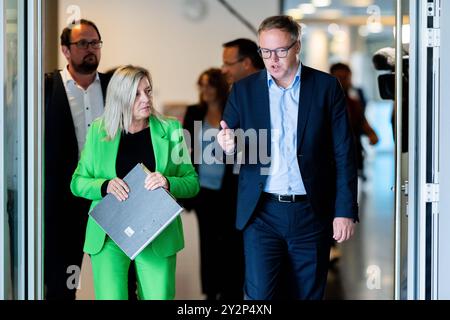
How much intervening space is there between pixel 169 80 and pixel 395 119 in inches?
126

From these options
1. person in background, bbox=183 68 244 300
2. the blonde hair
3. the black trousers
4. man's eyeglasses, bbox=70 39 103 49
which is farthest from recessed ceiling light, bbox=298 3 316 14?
Result: the blonde hair

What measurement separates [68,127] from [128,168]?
514mm

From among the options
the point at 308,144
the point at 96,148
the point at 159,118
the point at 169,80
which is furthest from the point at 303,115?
the point at 169,80

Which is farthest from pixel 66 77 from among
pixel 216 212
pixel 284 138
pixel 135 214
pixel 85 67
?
pixel 216 212

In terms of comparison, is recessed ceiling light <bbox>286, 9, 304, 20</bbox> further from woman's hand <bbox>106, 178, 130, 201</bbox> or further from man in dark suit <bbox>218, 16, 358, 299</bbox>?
woman's hand <bbox>106, 178, 130, 201</bbox>

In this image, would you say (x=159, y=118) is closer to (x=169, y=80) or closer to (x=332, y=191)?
(x=332, y=191)

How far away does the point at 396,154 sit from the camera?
12.7 feet

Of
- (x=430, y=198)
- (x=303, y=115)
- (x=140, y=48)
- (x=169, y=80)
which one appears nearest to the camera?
(x=430, y=198)

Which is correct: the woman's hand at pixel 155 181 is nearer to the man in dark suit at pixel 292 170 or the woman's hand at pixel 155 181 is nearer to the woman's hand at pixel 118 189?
the woman's hand at pixel 118 189

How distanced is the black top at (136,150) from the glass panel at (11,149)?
490 millimetres

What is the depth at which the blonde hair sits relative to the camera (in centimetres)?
402

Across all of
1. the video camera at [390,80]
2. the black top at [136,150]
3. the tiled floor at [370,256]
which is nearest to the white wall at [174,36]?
the black top at [136,150]

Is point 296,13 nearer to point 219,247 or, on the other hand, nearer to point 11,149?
point 219,247

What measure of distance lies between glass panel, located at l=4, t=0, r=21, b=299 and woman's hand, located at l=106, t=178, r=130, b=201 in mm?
419
